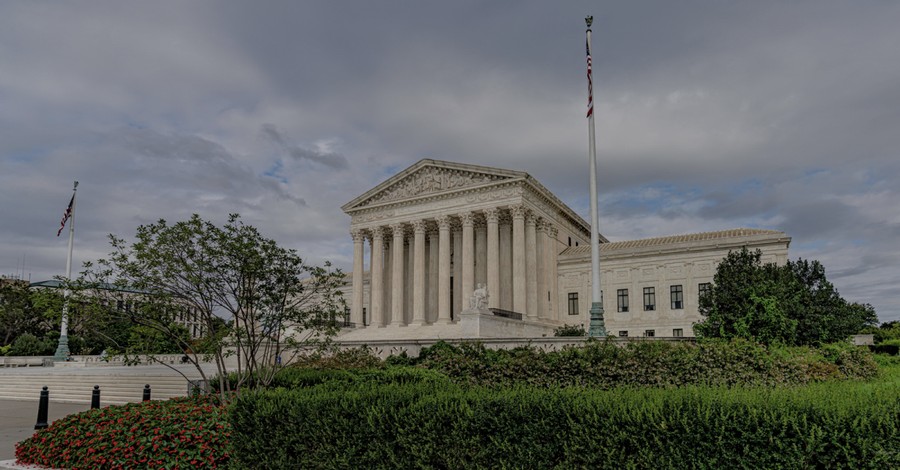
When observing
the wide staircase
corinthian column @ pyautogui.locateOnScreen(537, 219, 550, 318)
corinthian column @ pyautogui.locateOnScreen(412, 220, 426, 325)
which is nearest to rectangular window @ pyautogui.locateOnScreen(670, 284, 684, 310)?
corinthian column @ pyautogui.locateOnScreen(537, 219, 550, 318)

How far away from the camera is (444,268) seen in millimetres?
55000

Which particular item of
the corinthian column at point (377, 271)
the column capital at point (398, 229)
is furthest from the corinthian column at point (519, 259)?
the corinthian column at point (377, 271)

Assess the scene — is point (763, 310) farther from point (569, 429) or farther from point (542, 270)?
point (542, 270)

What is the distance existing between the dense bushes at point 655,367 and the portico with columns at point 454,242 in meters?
35.4

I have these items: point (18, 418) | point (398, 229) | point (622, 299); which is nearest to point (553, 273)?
point (622, 299)

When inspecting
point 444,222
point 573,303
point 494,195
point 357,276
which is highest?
point 494,195

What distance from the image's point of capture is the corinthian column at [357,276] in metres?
59.4

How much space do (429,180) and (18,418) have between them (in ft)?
130

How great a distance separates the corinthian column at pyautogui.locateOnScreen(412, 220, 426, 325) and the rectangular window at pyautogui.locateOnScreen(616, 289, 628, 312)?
17.9 meters

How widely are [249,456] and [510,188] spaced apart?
45.1 meters

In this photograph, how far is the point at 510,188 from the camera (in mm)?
52781

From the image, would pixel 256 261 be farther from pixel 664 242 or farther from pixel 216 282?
pixel 664 242

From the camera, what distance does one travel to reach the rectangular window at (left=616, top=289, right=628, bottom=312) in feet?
186

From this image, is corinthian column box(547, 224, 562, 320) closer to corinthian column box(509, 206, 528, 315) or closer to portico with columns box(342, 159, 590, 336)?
portico with columns box(342, 159, 590, 336)
